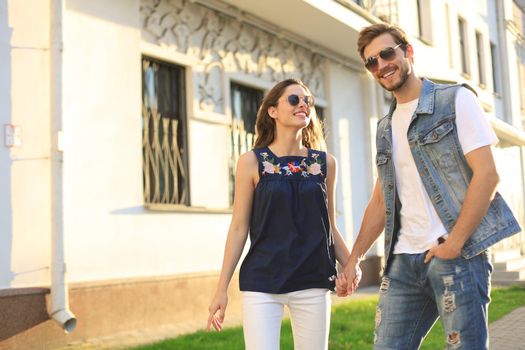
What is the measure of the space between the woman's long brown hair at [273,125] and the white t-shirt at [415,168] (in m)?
0.64

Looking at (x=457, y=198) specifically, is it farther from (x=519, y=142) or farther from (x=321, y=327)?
(x=519, y=142)

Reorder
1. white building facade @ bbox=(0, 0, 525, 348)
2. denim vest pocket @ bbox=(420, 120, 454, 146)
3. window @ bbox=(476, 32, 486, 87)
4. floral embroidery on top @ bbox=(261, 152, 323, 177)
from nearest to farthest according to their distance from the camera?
denim vest pocket @ bbox=(420, 120, 454, 146), floral embroidery on top @ bbox=(261, 152, 323, 177), white building facade @ bbox=(0, 0, 525, 348), window @ bbox=(476, 32, 486, 87)

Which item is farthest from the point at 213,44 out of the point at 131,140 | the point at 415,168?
the point at 415,168

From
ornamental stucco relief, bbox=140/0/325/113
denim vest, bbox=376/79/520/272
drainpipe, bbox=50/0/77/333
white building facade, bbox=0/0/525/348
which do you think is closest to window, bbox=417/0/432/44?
white building facade, bbox=0/0/525/348

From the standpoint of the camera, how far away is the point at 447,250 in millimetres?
2982

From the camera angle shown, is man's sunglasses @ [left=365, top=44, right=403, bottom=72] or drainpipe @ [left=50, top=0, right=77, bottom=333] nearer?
man's sunglasses @ [left=365, top=44, right=403, bottom=72]

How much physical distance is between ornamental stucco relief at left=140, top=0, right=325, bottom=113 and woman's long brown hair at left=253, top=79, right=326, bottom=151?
19.1 ft

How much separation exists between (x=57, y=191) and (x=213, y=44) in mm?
3945

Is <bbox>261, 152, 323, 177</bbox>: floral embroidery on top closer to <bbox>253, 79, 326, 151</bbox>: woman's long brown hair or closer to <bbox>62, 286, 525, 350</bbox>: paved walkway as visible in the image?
<bbox>253, 79, 326, 151</bbox>: woman's long brown hair

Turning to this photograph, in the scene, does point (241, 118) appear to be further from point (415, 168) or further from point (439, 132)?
point (439, 132)

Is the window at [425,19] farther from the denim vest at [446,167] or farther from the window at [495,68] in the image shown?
the denim vest at [446,167]

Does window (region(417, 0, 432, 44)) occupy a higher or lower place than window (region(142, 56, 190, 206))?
higher

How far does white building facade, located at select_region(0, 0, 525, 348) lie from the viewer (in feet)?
24.7

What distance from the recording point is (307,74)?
528 inches
